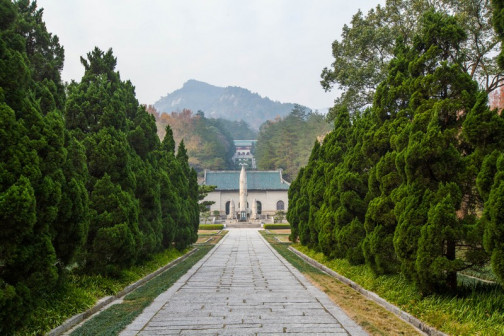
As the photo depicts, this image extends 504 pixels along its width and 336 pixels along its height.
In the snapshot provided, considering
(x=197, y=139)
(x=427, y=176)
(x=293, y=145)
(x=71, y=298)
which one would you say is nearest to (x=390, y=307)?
(x=427, y=176)

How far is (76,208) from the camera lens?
19.4 ft

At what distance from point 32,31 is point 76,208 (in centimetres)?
463

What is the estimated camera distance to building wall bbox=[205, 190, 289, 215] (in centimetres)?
5222

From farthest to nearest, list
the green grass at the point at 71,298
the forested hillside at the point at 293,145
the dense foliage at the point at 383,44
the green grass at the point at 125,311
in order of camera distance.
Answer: the forested hillside at the point at 293,145 < the dense foliage at the point at 383,44 < the green grass at the point at 125,311 < the green grass at the point at 71,298

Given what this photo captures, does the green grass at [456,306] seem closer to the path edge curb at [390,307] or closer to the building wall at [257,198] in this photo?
the path edge curb at [390,307]

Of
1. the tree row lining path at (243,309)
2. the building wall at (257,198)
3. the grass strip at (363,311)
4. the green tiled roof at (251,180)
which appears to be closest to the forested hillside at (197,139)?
the green tiled roof at (251,180)

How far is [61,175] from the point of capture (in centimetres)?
555

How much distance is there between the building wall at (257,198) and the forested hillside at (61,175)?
36781mm

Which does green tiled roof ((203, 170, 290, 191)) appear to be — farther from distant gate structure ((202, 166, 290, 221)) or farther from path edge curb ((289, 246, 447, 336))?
path edge curb ((289, 246, 447, 336))

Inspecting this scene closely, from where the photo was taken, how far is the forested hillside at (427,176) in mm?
5629

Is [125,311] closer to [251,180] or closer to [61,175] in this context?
[61,175]

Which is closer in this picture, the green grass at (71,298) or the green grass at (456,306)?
the green grass at (456,306)

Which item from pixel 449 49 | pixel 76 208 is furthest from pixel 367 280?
pixel 76 208

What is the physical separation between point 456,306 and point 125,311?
4815 mm
